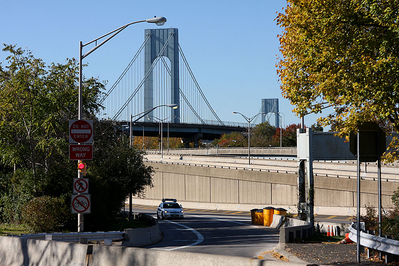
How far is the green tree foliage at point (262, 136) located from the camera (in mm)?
131875

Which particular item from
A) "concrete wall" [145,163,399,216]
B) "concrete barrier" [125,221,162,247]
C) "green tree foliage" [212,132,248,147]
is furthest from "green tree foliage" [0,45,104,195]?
"green tree foliage" [212,132,248,147]

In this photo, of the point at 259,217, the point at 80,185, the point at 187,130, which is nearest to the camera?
the point at 80,185

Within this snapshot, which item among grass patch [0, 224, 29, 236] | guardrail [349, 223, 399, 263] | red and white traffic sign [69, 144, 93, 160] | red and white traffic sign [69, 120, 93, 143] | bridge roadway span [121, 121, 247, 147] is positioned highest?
bridge roadway span [121, 121, 247, 147]

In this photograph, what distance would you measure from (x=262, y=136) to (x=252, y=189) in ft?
256

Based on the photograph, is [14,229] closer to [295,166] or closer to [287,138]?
[295,166]

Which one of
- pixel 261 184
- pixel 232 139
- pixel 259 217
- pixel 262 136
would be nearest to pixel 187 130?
pixel 232 139

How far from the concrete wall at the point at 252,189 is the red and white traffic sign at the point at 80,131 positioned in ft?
83.2

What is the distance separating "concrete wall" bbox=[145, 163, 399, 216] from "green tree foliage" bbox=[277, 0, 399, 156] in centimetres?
2297

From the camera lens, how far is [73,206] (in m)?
14.3

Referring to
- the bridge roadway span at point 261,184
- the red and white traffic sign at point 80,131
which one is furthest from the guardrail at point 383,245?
the bridge roadway span at point 261,184

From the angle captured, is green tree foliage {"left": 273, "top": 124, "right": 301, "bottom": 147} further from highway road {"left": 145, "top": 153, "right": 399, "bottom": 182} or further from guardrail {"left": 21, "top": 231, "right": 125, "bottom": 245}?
guardrail {"left": 21, "top": 231, "right": 125, "bottom": 245}

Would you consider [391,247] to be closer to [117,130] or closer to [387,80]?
[387,80]

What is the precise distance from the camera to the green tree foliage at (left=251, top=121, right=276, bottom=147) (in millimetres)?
131875

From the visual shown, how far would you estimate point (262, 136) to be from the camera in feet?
447
